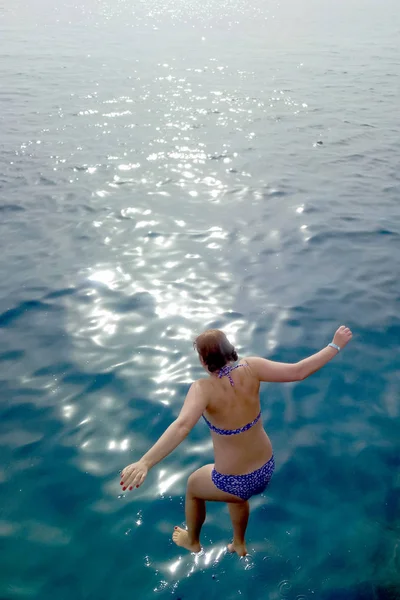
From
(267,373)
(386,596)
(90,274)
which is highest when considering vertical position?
(267,373)

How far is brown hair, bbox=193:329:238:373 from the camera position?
4.37 metres

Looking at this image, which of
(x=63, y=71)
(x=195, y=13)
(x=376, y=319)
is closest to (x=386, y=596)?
(x=376, y=319)

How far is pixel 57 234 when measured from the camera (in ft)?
36.1

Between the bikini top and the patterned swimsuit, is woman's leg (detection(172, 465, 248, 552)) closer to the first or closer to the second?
the patterned swimsuit

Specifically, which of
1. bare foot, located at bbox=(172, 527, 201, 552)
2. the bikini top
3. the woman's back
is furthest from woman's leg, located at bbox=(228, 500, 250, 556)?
the bikini top

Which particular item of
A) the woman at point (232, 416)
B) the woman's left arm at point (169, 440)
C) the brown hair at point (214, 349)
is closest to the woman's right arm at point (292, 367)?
the woman at point (232, 416)

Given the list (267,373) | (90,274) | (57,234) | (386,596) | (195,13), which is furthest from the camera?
(195,13)

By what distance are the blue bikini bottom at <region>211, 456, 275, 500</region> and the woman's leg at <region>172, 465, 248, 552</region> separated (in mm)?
44

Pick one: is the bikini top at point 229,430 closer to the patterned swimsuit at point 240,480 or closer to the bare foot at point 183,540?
the patterned swimsuit at point 240,480

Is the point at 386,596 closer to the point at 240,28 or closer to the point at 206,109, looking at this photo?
the point at 206,109

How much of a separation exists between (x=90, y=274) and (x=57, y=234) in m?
1.78

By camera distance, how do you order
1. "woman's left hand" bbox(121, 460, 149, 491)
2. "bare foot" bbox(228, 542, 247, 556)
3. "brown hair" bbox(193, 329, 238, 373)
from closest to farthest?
1. "woman's left hand" bbox(121, 460, 149, 491)
2. "brown hair" bbox(193, 329, 238, 373)
3. "bare foot" bbox(228, 542, 247, 556)

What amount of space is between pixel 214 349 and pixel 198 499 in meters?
1.46

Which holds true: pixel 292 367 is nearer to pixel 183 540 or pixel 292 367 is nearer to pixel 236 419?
pixel 236 419
